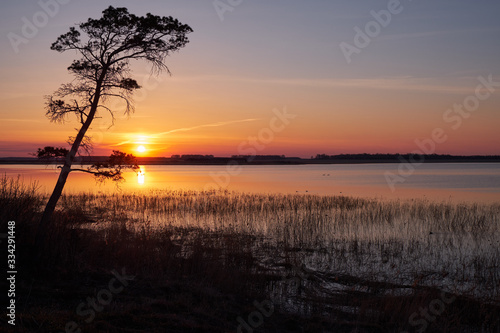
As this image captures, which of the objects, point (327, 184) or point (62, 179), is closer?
point (62, 179)

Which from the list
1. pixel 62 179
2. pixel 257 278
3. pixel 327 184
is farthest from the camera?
pixel 327 184

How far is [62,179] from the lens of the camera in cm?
1195

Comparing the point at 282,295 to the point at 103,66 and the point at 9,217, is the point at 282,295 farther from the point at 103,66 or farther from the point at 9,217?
the point at 103,66

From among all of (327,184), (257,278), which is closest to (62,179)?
(257,278)

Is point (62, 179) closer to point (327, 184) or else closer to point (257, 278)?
point (257, 278)

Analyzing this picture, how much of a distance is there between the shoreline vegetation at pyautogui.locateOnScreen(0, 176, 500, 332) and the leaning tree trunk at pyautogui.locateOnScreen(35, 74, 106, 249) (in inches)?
11.9

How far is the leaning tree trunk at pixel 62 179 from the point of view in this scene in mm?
11539

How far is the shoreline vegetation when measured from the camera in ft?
29.4

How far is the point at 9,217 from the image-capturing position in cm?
1162

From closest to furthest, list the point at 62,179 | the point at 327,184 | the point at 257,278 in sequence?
the point at 62,179
the point at 257,278
the point at 327,184

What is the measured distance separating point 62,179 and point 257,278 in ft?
20.3

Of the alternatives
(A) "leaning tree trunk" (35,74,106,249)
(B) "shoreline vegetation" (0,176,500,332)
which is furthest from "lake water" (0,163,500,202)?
(B) "shoreline vegetation" (0,176,500,332)

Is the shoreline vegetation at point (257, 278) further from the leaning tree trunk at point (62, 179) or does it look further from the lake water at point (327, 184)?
the lake water at point (327, 184)

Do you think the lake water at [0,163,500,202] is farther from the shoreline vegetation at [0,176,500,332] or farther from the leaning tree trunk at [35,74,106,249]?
the shoreline vegetation at [0,176,500,332]
